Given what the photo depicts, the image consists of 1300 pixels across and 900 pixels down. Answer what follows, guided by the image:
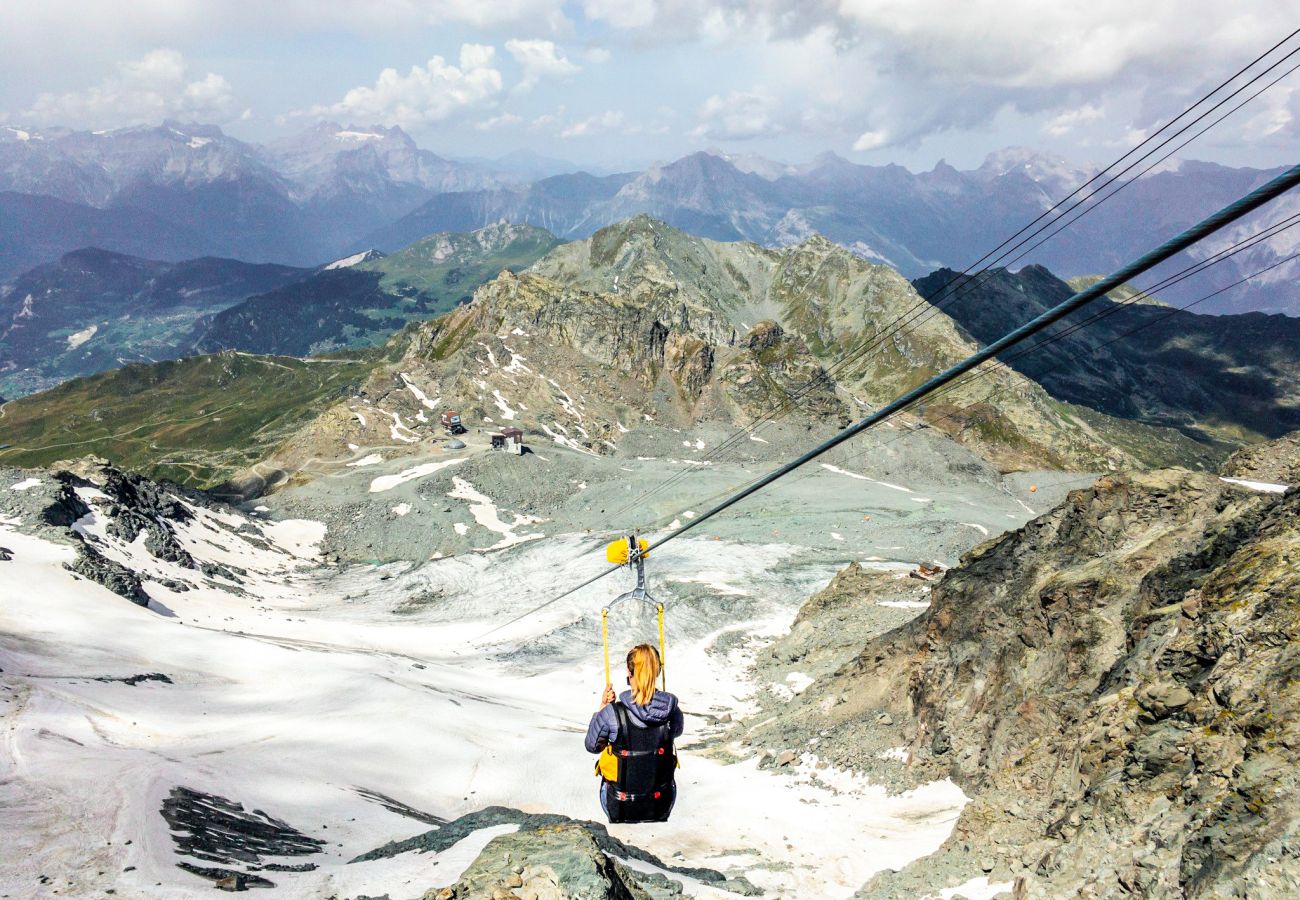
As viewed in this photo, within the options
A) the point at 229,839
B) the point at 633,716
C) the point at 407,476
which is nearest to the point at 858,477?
the point at 407,476

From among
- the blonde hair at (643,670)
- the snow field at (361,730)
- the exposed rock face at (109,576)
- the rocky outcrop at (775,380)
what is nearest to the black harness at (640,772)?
the blonde hair at (643,670)

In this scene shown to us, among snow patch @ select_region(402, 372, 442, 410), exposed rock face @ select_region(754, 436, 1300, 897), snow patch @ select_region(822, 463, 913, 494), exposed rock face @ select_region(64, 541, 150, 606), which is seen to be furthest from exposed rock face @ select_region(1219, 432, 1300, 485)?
snow patch @ select_region(402, 372, 442, 410)

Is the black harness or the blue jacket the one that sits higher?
the blue jacket

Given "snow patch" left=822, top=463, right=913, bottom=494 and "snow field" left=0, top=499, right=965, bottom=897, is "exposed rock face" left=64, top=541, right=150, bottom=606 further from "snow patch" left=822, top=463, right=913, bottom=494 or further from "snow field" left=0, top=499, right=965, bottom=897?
"snow patch" left=822, top=463, right=913, bottom=494

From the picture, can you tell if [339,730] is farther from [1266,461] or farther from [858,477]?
[1266,461]

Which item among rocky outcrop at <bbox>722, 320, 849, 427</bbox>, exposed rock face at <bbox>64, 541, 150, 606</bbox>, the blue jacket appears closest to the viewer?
the blue jacket

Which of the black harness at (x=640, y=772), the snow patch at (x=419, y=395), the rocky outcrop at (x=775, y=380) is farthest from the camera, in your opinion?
the rocky outcrop at (x=775, y=380)

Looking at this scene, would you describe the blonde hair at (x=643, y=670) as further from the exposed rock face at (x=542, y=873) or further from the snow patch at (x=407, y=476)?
the snow patch at (x=407, y=476)
